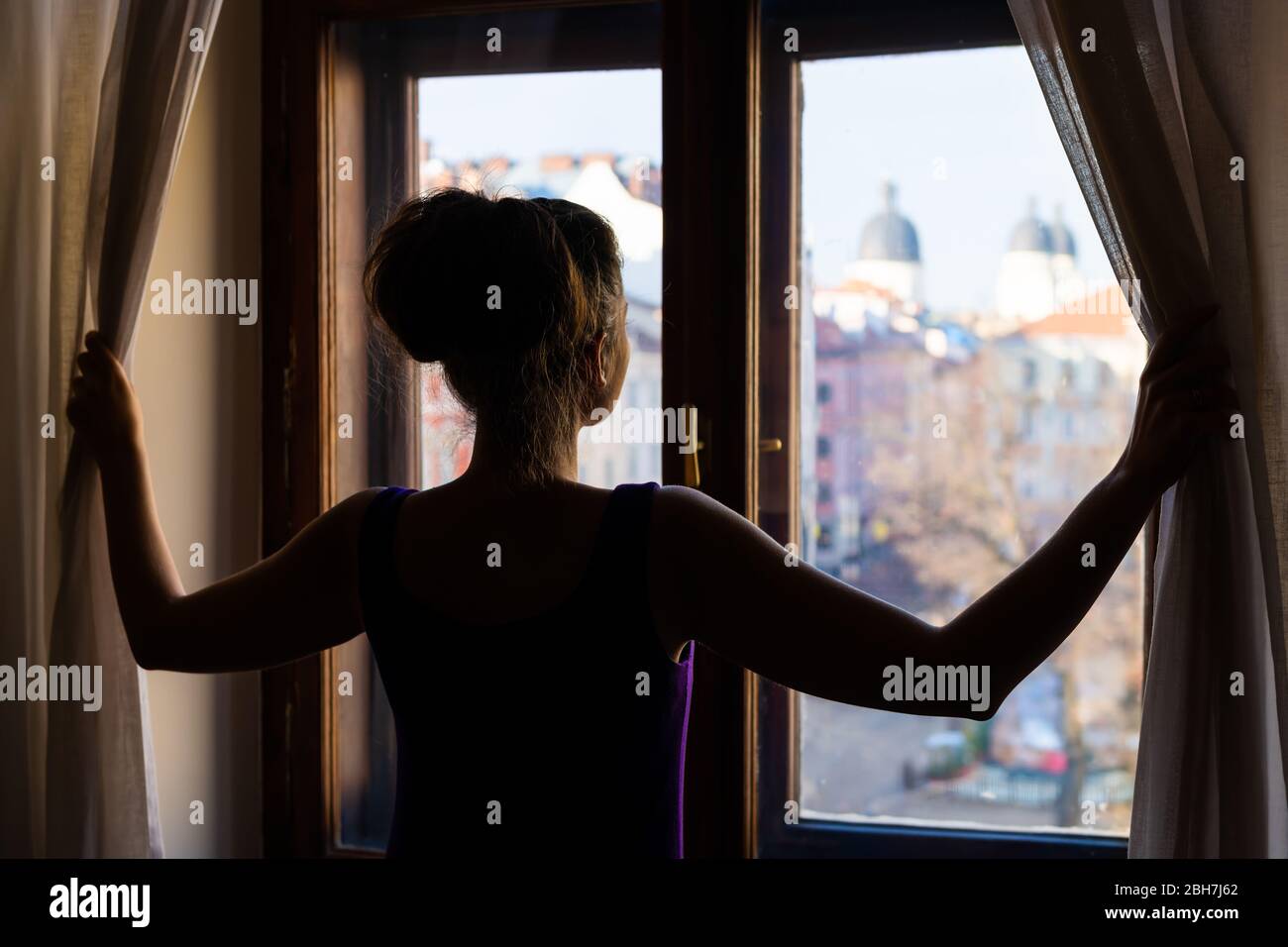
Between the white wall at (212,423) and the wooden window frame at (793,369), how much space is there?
2.93 ft

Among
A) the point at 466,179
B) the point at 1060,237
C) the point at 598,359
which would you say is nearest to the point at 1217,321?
the point at 1060,237

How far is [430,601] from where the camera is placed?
852 millimetres

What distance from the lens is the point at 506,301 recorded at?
2.88 feet

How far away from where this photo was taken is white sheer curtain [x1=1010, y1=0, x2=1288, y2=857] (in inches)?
41.3

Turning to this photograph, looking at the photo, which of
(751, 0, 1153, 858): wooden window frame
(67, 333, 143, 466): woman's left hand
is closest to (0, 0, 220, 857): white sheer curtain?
(67, 333, 143, 466): woman's left hand

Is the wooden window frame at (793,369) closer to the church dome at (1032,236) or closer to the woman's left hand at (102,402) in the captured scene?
the church dome at (1032,236)

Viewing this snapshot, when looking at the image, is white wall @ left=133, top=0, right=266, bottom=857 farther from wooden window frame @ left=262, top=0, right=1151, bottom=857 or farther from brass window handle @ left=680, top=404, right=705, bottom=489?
brass window handle @ left=680, top=404, right=705, bottom=489

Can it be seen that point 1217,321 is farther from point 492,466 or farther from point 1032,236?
point 492,466

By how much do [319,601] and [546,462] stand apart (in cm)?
27

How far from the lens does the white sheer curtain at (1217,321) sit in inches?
41.3

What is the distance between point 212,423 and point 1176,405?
1464 millimetres

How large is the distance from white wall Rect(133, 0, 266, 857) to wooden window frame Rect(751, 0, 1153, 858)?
89cm
